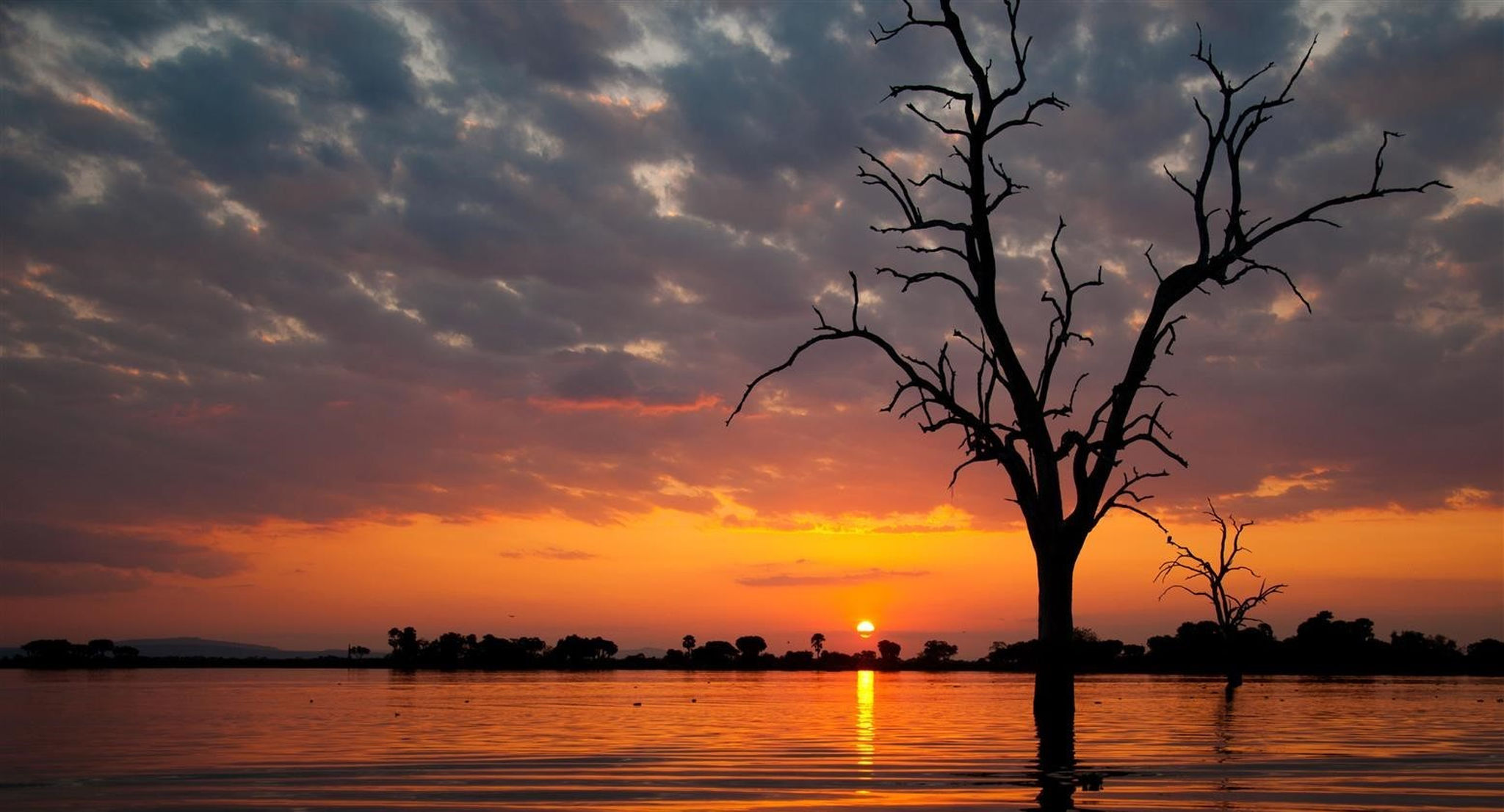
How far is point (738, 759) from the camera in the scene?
16.0 metres

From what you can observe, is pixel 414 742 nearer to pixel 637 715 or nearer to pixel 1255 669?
pixel 637 715

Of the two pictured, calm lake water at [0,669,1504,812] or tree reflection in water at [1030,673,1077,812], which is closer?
tree reflection in water at [1030,673,1077,812]

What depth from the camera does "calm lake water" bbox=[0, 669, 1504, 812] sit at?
1094 cm

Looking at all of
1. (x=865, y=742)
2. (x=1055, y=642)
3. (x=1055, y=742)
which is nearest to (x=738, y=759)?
(x=865, y=742)

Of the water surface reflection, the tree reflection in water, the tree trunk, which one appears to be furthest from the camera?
the tree trunk

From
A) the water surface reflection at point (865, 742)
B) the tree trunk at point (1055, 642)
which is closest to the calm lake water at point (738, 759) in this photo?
the water surface reflection at point (865, 742)

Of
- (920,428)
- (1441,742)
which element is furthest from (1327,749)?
(920,428)

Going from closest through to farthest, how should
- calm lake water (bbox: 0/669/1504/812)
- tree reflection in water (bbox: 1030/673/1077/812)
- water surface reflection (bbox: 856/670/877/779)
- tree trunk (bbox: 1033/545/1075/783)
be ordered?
1. tree reflection in water (bbox: 1030/673/1077/812)
2. calm lake water (bbox: 0/669/1504/812)
3. water surface reflection (bbox: 856/670/877/779)
4. tree trunk (bbox: 1033/545/1075/783)

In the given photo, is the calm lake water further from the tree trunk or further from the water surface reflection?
the tree trunk

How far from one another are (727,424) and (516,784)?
1043 centimetres

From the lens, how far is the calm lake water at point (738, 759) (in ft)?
35.9

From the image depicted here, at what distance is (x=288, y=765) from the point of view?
1563cm

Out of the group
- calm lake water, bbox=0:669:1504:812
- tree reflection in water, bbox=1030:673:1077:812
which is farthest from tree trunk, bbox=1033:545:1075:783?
calm lake water, bbox=0:669:1504:812

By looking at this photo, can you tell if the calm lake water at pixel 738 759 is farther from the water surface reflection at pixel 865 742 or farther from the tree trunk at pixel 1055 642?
the tree trunk at pixel 1055 642
